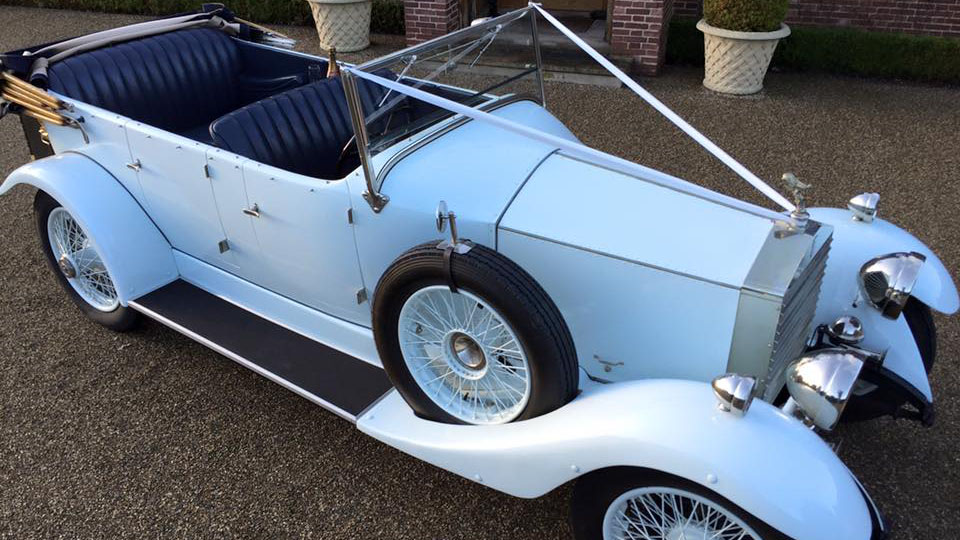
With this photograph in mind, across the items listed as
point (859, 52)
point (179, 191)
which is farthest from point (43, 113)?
point (859, 52)

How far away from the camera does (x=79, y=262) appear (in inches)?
148

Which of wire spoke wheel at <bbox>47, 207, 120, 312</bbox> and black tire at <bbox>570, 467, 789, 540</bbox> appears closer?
black tire at <bbox>570, 467, 789, 540</bbox>

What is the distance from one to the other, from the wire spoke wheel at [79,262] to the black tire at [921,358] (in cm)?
345

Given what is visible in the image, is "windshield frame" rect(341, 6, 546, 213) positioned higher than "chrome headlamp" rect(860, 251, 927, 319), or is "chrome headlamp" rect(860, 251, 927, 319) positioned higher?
"windshield frame" rect(341, 6, 546, 213)

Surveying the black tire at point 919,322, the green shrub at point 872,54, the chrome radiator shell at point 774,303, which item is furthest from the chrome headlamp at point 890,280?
the green shrub at point 872,54

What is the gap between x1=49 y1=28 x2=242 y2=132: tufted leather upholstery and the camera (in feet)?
12.5

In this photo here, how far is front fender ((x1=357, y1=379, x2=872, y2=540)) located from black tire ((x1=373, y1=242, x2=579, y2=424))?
0.08m

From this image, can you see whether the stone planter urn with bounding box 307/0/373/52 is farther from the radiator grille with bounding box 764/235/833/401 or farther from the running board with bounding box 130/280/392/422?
the radiator grille with bounding box 764/235/833/401

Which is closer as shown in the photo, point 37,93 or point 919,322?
point 919,322

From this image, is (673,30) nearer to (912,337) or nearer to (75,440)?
(912,337)

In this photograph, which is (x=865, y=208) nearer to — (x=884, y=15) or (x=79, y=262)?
(x=79, y=262)

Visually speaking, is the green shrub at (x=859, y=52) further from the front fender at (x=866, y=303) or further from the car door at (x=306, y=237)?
the car door at (x=306, y=237)

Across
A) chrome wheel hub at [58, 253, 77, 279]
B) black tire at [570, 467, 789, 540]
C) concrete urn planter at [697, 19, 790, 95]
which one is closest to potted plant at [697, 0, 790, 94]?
concrete urn planter at [697, 19, 790, 95]

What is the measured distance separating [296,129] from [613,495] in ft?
7.13
